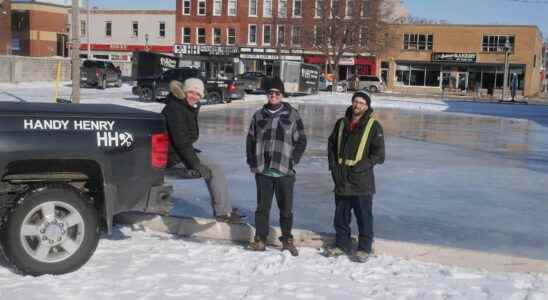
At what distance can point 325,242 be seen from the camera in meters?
6.51

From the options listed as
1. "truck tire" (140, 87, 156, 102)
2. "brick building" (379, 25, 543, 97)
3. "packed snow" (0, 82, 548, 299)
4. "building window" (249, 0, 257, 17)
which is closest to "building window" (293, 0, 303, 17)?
"building window" (249, 0, 257, 17)

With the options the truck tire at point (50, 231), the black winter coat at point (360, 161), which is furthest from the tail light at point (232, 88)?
the truck tire at point (50, 231)

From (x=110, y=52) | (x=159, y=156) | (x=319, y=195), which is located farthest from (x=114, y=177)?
(x=110, y=52)

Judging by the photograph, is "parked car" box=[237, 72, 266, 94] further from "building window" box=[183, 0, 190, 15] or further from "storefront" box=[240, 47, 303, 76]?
"building window" box=[183, 0, 190, 15]

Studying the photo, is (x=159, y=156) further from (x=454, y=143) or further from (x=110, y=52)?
(x=110, y=52)

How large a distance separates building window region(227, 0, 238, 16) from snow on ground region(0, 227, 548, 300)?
64.8 m

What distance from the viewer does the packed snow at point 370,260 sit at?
5.12 m

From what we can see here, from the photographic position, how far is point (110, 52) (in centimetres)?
7600

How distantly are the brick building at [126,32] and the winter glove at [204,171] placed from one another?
225ft

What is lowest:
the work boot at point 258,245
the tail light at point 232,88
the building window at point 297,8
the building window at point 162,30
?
the work boot at point 258,245

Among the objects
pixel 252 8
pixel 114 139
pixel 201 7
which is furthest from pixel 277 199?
pixel 201 7

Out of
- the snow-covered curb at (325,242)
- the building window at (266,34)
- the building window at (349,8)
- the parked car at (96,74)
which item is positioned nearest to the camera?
the snow-covered curb at (325,242)

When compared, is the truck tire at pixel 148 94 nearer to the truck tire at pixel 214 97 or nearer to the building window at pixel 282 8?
the truck tire at pixel 214 97

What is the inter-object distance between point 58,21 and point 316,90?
4681 centimetres
